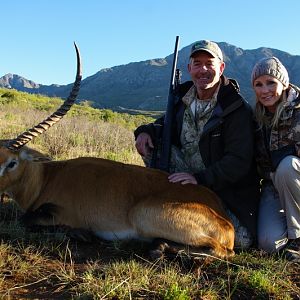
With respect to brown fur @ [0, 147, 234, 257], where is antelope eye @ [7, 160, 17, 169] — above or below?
above

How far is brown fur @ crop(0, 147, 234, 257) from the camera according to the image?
492cm

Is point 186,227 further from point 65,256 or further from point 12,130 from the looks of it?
point 12,130

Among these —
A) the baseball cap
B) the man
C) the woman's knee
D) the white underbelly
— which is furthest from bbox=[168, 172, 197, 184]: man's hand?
the baseball cap

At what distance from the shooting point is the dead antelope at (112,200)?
4.92 meters

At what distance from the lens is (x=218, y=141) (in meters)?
5.70

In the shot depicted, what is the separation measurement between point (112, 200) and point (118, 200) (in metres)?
0.08

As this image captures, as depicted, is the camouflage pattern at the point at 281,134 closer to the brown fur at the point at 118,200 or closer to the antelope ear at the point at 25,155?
the brown fur at the point at 118,200

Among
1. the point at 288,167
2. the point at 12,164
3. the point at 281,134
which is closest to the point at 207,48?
the point at 281,134

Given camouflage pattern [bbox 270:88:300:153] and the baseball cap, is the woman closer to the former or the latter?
camouflage pattern [bbox 270:88:300:153]

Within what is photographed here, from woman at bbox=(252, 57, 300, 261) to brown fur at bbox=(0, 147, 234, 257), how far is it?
0.68 metres

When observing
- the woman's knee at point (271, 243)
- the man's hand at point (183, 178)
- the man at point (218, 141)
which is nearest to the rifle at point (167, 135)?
the man at point (218, 141)

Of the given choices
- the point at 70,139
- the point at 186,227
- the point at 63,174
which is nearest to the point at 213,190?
the point at 186,227

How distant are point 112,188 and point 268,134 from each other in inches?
77.2

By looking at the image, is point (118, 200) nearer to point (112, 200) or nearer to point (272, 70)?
point (112, 200)
